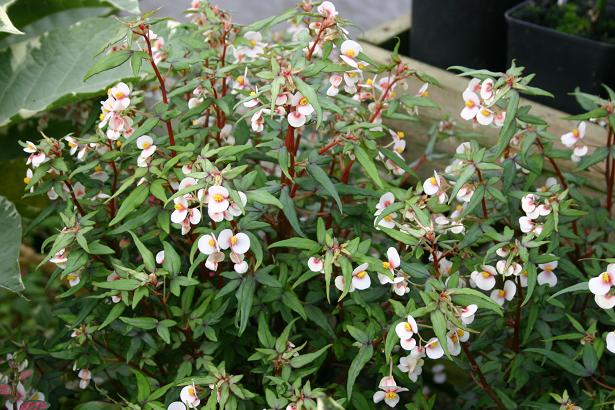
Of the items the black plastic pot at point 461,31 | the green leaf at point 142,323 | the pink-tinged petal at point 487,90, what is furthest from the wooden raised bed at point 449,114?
the green leaf at point 142,323

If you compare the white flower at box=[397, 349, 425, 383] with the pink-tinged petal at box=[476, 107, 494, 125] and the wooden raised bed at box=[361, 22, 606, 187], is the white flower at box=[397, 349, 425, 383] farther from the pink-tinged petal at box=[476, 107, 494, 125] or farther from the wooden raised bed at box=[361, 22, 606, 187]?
the wooden raised bed at box=[361, 22, 606, 187]

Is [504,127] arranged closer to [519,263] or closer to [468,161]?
[468,161]

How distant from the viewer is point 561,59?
190 centimetres

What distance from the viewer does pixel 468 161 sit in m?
1.18

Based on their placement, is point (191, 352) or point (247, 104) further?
point (191, 352)

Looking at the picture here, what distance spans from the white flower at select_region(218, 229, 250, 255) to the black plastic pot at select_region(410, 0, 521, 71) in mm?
1298

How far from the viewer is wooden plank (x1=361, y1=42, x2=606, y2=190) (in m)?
1.76

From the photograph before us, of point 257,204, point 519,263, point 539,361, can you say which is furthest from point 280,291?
point 539,361

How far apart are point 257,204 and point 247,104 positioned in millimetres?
152

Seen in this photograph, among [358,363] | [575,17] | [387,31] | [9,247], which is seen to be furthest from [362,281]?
[387,31]

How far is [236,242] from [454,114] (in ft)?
3.44

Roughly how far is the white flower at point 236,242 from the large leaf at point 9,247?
1.61ft

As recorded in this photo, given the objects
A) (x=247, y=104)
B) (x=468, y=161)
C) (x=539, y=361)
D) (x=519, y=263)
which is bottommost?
(x=539, y=361)

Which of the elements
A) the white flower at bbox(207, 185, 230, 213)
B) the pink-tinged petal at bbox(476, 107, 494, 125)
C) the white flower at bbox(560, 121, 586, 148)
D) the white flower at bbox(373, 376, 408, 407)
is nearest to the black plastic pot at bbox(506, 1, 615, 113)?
the white flower at bbox(560, 121, 586, 148)
